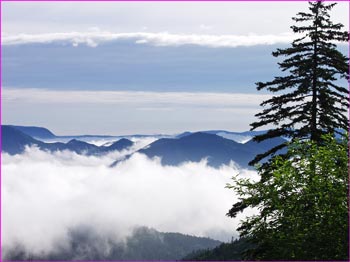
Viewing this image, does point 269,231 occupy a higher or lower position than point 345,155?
lower

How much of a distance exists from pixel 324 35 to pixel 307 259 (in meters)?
16.8

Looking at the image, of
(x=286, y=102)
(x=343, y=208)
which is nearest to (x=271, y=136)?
(x=286, y=102)

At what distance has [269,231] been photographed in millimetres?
23984

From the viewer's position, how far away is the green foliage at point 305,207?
2114 cm

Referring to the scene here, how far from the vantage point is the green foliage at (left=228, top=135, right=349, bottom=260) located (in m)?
21.1

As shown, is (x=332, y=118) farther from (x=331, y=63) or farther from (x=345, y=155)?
(x=345, y=155)

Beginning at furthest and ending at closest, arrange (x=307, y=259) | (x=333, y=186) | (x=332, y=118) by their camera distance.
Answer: (x=332, y=118)
(x=333, y=186)
(x=307, y=259)

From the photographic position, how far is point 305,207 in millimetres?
22719

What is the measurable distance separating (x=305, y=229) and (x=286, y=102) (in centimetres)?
1408

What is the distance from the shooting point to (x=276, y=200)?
22859mm

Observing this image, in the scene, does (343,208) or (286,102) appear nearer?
(343,208)

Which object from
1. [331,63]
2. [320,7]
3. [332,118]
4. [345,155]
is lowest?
[345,155]

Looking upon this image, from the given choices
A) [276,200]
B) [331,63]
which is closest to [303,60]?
[331,63]

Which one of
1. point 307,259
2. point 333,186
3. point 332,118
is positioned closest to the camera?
point 307,259
